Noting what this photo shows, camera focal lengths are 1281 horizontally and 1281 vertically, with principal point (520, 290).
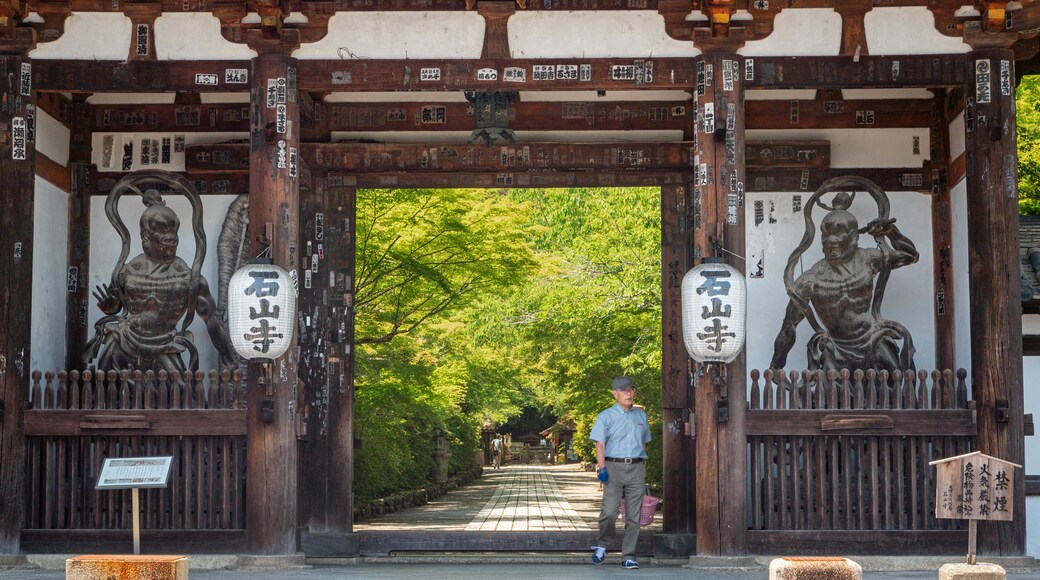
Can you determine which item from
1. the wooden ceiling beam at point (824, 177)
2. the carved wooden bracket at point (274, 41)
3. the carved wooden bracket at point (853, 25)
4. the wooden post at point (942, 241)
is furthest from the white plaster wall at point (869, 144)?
the carved wooden bracket at point (274, 41)

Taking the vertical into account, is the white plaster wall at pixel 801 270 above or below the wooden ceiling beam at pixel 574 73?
below

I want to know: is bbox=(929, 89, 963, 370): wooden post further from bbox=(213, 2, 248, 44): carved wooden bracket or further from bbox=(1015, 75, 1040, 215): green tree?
bbox=(1015, 75, 1040, 215): green tree

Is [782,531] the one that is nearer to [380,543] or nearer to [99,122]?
[380,543]

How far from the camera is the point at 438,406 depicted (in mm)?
23188

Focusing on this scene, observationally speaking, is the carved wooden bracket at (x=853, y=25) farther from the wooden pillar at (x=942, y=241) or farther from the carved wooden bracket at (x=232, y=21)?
the carved wooden bracket at (x=232, y=21)

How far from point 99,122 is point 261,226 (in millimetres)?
3467

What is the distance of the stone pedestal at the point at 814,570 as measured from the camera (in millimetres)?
7402

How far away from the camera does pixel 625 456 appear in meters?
11.3

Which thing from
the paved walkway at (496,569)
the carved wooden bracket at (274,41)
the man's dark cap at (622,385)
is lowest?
the paved walkway at (496,569)

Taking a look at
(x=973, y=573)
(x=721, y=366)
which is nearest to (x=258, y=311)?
(x=721, y=366)

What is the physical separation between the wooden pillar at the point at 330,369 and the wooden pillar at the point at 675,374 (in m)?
3.34

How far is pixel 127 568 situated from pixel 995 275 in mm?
7592

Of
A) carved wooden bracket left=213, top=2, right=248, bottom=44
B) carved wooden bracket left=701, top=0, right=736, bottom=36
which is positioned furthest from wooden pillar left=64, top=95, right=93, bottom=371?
carved wooden bracket left=701, top=0, right=736, bottom=36

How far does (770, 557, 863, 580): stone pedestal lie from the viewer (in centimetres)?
740
